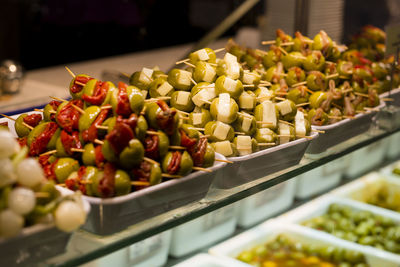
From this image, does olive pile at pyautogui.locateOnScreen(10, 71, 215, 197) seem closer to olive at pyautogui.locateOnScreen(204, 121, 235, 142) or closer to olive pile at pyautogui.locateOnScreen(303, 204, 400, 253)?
olive at pyautogui.locateOnScreen(204, 121, 235, 142)

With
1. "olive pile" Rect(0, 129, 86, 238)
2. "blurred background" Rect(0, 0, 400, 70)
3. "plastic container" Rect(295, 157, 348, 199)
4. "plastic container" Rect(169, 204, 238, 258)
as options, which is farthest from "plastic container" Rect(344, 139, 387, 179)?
"blurred background" Rect(0, 0, 400, 70)

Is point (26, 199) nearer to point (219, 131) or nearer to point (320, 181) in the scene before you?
point (219, 131)

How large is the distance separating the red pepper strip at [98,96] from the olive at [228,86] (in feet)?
1.01

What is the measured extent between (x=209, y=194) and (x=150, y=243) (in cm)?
46

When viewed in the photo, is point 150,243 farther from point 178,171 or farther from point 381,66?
point 381,66

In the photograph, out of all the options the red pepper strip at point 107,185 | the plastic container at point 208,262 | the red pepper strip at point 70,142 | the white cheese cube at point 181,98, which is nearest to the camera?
the red pepper strip at point 107,185

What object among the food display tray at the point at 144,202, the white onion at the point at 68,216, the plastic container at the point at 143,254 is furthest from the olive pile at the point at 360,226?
the white onion at the point at 68,216

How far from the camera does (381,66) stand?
1.90m

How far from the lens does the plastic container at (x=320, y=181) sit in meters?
2.07

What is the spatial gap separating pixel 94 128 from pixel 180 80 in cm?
37

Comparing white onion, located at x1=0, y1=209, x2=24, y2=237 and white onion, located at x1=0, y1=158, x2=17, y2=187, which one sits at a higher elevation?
white onion, located at x1=0, y1=158, x2=17, y2=187

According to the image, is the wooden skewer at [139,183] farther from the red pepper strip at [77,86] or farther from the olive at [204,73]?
the olive at [204,73]

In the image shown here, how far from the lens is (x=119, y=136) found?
3.15 ft

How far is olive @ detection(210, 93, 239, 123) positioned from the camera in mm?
1229
